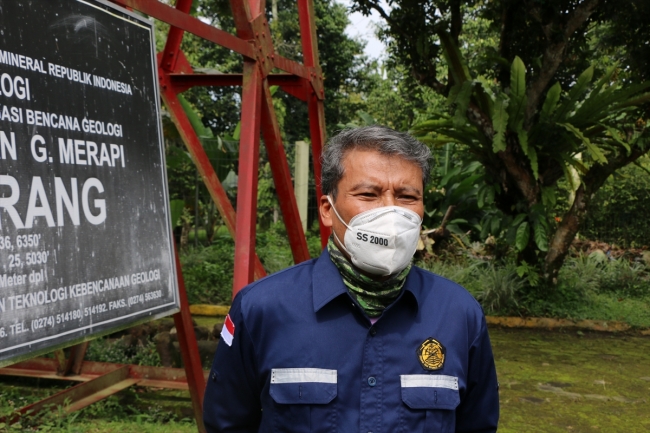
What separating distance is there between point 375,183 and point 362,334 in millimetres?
367

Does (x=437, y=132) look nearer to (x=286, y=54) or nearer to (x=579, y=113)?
(x=579, y=113)

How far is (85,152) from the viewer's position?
2.50 m

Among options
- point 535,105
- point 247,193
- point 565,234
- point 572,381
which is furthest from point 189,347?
point 565,234

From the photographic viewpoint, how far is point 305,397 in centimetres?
159

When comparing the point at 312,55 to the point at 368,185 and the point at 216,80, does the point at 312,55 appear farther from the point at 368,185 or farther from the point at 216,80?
the point at 368,185

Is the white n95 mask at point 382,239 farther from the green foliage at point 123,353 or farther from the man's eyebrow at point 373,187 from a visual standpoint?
the green foliage at point 123,353

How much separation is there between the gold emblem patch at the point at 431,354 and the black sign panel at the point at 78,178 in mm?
1259

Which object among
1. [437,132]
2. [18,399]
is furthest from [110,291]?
[437,132]

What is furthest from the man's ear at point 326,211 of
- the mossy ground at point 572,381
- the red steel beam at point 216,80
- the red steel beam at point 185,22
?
the mossy ground at point 572,381

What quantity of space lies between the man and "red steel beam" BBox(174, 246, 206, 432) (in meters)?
1.52

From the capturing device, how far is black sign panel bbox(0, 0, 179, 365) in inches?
86.3

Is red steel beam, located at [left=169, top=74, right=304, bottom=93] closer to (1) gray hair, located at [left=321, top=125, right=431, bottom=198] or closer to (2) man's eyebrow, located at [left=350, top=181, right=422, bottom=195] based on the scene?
(1) gray hair, located at [left=321, top=125, right=431, bottom=198]

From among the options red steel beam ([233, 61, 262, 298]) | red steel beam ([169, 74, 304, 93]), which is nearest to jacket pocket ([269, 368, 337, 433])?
red steel beam ([233, 61, 262, 298])

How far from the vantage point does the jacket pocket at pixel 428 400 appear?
1.60m
